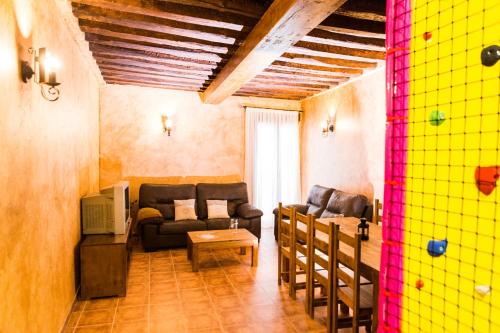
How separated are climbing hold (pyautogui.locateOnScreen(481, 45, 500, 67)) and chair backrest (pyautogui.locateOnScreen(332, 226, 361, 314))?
1.54 m

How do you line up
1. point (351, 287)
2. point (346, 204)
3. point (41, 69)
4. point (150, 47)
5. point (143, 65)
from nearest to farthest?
1. point (41, 69)
2. point (351, 287)
3. point (150, 47)
4. point (143, 65)
5. point (346, 204)

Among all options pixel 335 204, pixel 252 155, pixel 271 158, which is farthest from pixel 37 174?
pixel 271 158

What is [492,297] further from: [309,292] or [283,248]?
[283,248]

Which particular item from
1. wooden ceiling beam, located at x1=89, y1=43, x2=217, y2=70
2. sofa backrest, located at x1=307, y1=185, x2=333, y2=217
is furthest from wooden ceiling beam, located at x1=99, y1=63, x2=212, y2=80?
sofa backrest, located at x1=307, y1=185, x2=333, y2=217

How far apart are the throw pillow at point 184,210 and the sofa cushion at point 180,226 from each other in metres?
0.12

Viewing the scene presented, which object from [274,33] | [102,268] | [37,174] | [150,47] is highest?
[150,47]

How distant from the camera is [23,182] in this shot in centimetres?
186

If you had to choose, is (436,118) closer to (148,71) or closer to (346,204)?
(346,204)

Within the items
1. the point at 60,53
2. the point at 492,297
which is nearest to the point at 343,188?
the point at 60,53

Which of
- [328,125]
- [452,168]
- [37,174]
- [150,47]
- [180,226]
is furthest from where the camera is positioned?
[328,125]

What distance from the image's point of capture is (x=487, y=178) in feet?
2.77

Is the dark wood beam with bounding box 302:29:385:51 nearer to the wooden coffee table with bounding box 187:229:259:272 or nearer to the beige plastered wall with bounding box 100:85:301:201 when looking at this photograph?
the wooden coffee table with bounding box 187:229:259:272

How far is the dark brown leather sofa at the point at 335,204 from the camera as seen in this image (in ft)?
14.1

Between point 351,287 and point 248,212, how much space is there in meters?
3.15
